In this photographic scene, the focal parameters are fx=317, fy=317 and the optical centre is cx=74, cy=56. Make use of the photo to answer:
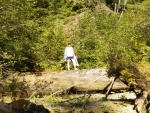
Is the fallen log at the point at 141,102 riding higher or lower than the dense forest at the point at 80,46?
lower

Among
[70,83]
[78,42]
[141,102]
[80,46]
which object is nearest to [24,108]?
[141,102]

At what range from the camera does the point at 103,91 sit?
37.1 ft

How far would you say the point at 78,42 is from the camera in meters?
18.5

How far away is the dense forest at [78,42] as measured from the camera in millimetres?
9102

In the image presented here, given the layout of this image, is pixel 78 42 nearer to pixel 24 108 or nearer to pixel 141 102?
pixel 141 102

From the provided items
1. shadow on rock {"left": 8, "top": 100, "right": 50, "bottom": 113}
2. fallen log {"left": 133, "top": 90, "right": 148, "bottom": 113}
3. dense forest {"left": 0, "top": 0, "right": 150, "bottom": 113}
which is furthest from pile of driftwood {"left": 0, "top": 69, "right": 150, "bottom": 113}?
shadow on rock {"left": 8, "top": 100, "right": 50, "bottom": 113}

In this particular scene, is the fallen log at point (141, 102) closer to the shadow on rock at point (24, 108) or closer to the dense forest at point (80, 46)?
the dense forest at point (80, 46)

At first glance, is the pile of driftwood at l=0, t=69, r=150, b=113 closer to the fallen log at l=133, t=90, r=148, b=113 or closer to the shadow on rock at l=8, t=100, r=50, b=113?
the fallen log at l=133, t=90, r=148, b=113

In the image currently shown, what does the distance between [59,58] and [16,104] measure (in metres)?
11.1

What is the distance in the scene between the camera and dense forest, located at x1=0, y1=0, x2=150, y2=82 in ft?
Result: 29.9

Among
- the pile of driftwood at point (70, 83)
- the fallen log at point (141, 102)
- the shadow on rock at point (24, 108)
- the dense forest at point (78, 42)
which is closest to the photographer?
the shadow on rock at point (24, 108)

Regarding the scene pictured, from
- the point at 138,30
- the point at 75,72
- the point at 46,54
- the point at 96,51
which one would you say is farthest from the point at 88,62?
the point at 75,72

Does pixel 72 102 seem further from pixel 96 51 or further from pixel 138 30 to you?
pixel 138 30

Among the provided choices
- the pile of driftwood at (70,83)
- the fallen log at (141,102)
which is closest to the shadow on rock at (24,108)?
the fallen log at (141,102)
